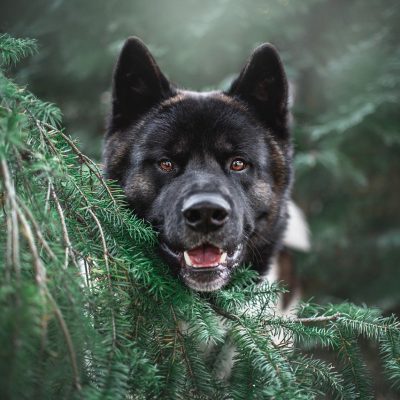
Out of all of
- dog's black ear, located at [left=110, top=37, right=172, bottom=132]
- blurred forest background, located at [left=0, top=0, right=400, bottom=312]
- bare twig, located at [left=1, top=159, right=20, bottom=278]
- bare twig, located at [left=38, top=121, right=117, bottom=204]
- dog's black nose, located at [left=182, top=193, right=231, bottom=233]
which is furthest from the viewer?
blurred forest background, located at [left=0, top=0, right=400, bottom=312]

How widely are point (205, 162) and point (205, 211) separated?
0.57 metres

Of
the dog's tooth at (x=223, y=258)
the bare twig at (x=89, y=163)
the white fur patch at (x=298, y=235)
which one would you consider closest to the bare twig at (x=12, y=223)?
the bare twig at (x=89, y=163)

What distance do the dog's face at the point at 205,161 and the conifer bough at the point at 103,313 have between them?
25 cm

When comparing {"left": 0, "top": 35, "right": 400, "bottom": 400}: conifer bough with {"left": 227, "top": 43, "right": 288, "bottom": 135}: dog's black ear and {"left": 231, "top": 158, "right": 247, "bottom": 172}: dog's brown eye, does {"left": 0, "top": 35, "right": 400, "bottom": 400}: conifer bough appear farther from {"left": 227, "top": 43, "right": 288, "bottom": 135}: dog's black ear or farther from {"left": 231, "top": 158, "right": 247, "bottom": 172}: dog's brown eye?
{"left": 227, "top": 43, "right": 288, "bottom": 135}: dog's black ear

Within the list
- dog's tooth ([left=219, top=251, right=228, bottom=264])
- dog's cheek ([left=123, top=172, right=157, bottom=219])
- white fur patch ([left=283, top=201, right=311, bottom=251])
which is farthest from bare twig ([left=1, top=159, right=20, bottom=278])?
white fur patch ([left=283, top=201, right=311, bottom=251])

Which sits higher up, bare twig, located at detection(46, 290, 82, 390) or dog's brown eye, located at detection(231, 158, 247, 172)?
dog's brown eye, located at detection(231, 158, 247, 172)

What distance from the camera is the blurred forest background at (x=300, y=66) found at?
4.39m

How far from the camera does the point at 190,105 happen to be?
8.90ft

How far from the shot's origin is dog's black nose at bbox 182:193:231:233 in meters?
1.91

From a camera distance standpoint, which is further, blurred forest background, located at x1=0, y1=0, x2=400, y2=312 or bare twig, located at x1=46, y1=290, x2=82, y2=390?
blurred forest background, located at x1=0, y1=0, x2=400, y2=312

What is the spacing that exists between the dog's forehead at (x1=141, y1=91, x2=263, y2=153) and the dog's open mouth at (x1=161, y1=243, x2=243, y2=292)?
629 mm

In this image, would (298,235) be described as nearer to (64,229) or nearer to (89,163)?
(89,163)

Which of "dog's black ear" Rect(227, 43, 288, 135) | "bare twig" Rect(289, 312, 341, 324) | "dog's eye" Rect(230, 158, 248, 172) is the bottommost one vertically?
"bare twig" Rect(289, 312, 341, 324)

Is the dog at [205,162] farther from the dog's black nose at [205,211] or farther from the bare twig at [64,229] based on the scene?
the bare twig at [64,229]
